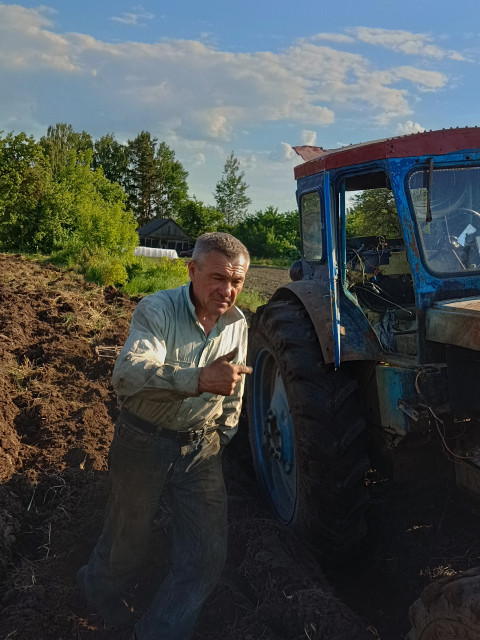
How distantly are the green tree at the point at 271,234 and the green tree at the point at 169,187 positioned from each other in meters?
13.9

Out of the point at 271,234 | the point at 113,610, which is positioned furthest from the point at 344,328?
the point at 271,234

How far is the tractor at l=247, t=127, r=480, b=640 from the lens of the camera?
2.93 m

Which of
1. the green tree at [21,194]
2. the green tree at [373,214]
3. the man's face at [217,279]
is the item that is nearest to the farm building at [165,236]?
the green tree at [21,194]

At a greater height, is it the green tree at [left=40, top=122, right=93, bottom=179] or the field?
the green tree at [left=40, top=122, right=93, bottom=179]

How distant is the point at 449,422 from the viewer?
304 cm

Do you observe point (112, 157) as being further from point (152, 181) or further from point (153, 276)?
point (153, 276)

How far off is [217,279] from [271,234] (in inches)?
1826

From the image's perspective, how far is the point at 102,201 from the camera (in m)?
26.8

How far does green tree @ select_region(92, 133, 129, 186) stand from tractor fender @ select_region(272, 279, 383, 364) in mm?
63056

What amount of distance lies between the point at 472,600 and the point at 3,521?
8.73 feet

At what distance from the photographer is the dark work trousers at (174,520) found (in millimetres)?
2693

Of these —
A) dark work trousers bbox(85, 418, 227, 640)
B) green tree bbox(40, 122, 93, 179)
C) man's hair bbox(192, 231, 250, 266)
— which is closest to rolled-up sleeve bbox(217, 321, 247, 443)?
dark work trousers bbox(85, 418, 227, 640)

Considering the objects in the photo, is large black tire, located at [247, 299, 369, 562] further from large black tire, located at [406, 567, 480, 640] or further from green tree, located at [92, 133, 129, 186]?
green tree, located at [92, 133, 129, 186]

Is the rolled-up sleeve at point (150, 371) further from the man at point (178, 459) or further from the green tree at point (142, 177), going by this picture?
the green tree at point (142, 177)
